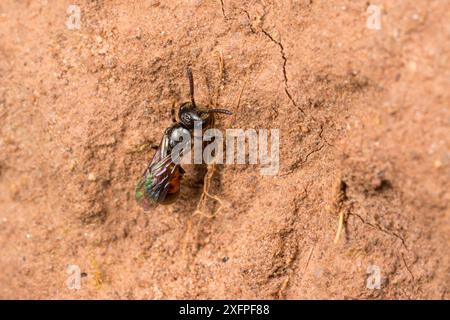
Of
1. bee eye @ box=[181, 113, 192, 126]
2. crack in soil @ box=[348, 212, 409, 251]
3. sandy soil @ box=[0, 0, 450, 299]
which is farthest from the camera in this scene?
bee eye @ box=[181, 113, 192, 126]

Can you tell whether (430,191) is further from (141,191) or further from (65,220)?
(65,220)

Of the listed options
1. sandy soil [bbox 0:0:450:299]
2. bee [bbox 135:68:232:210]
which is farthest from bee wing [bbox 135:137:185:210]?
sandy soil [bbox 0:0:450:299]

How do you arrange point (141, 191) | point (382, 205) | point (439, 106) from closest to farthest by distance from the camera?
point (439, 106) → point (382, 205) → point (141, 191)

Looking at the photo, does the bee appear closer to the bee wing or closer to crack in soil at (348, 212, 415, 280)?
the bee wing

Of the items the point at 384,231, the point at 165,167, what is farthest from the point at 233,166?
the point at 384,231

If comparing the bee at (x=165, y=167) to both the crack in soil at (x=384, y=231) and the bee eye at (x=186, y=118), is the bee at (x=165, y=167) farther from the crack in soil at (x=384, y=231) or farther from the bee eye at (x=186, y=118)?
the crack in soil at (x=384, y=231)

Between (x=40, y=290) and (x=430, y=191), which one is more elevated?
(x=430, y=191)

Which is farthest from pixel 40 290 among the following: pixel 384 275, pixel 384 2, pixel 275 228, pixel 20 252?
pixel 384 2
